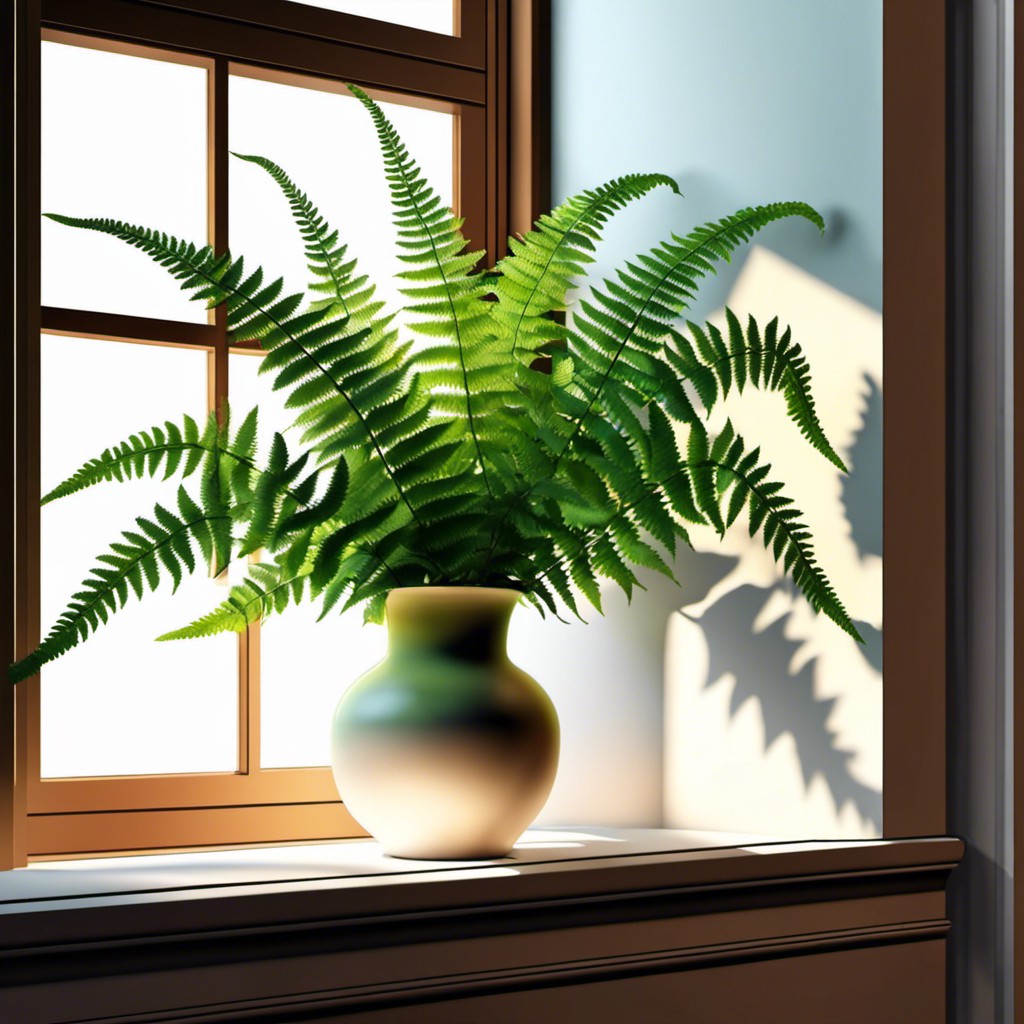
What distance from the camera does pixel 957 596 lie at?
48.2 inches

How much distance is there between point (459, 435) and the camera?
1.14 meters

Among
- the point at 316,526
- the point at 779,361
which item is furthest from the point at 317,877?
the point at 779,361

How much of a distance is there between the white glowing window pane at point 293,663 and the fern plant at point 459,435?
280mm

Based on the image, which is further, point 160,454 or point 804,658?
point 804,658

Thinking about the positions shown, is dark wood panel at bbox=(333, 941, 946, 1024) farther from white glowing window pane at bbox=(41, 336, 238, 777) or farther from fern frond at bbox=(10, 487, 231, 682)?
white glowing window pane at bbox=(41, 336, 238, 777)

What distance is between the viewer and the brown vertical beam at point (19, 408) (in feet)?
3.80

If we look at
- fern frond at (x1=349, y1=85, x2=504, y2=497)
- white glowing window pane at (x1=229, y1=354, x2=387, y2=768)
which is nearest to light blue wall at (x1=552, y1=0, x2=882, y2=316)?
fern frond at (x1=349, y1=85, x2=504, y2=497)

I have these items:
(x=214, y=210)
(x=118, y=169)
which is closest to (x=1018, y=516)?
(x=214, y=210)

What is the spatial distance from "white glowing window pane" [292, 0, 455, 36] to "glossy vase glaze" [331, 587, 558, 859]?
0.79 metres

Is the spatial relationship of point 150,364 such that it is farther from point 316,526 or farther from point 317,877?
point 317,877

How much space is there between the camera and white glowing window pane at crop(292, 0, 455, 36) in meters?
1.49

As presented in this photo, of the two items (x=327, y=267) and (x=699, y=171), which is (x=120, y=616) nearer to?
(x=327, y=267)

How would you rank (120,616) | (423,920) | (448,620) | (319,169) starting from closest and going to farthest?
(423,920), (448,620), (120,616), (319,169)

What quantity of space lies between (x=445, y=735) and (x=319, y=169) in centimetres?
76
